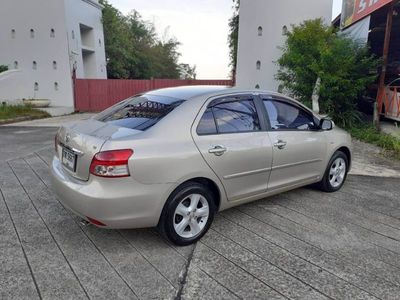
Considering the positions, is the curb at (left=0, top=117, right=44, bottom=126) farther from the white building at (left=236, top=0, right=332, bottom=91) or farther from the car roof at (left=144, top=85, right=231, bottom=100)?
the car roof at (left=144, top=85, right=231, bottom=100)

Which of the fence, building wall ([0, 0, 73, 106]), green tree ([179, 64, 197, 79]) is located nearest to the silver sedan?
the fence

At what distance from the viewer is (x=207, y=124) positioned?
127 inches

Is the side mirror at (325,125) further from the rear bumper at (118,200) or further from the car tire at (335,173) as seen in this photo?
the rear bumper at (118,200)

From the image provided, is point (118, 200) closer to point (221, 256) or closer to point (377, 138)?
point (221, 256)

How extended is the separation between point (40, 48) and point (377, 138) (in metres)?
15.3

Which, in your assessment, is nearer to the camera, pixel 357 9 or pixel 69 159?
pixel 69 159

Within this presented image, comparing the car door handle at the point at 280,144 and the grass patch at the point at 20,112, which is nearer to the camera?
the car door handle at the point at 280,144

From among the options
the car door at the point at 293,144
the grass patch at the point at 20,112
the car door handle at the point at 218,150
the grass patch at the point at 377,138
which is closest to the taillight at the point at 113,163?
the car door handle at the point at 218,150

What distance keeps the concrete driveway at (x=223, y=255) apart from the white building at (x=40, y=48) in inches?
517

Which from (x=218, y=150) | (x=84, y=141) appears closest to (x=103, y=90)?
(x=84, y=141)

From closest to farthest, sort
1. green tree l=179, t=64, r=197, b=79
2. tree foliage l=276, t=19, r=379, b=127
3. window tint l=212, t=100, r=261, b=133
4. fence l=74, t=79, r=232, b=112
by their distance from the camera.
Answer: window tint l=212, t=100, r=261, b=133 < tree foliage l=276, t=19, r=379, b=127 < fence l=74, t=79, r=232, b=112 < green tree l=179, t=64, r=197, b=79

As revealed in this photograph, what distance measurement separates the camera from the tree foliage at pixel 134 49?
22531mm

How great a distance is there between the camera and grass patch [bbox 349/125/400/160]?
7224mm

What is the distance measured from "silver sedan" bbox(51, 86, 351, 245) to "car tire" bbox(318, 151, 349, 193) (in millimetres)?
525
